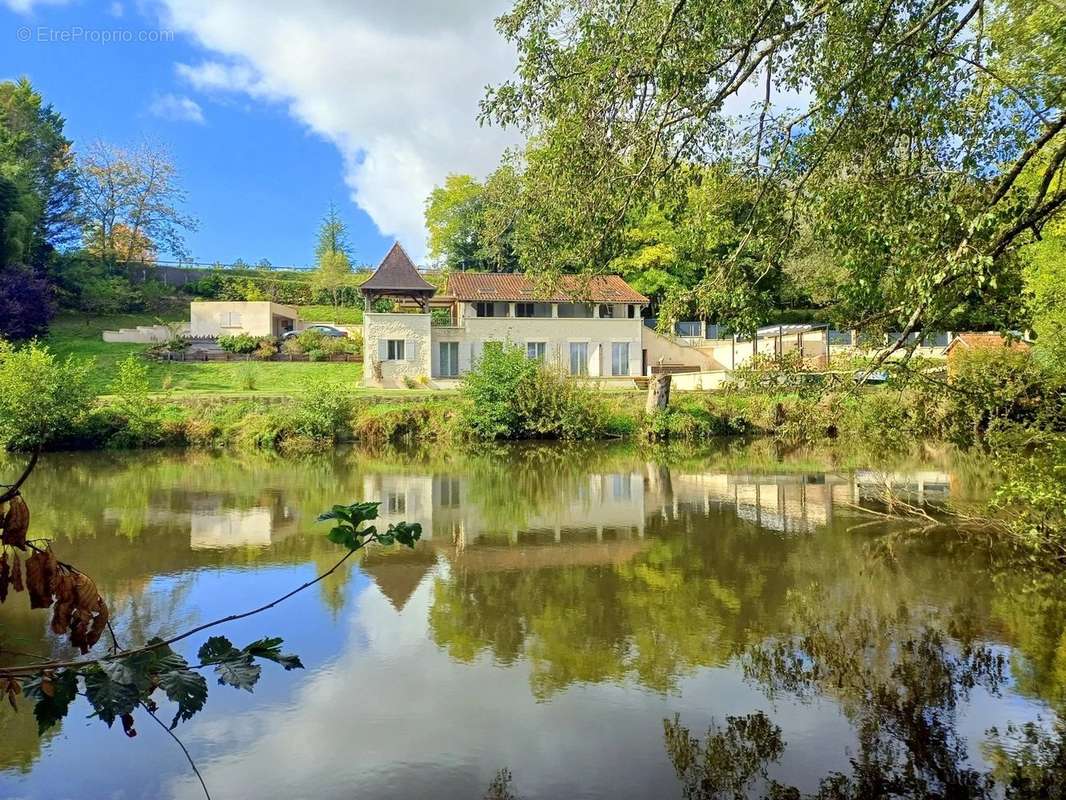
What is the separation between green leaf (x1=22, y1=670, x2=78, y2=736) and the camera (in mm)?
1953

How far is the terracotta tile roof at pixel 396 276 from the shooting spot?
31.8m

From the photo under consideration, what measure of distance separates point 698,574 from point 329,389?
63.7 feet

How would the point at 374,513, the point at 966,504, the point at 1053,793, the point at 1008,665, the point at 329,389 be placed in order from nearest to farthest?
the point at 374,513 → the point at 1053,793 → the point at 1008,665 → the point at 966,504 → the point at 329,389

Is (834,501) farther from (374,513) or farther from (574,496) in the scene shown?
(374,513)

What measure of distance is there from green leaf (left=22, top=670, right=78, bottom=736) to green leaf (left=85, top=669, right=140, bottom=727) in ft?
0.19

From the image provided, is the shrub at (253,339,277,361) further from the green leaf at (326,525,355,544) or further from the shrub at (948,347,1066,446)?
the green leaf at (326,525,355,544)

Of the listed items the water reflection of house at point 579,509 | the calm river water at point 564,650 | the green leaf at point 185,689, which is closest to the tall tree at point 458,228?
the water reflection of house at point 579,509

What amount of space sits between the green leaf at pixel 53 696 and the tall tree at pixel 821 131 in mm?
5164

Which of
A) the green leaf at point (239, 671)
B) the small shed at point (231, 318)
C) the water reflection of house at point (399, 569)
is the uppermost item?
the small shed at point (231, 318)

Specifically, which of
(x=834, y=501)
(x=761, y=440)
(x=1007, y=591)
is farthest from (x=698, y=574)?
(x=761, y=440)

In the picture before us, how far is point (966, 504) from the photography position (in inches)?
485

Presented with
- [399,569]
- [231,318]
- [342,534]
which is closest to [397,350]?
[231,318]

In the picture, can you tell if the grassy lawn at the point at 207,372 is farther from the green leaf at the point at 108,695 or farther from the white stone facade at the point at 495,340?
the green leaf at the point at 108,695

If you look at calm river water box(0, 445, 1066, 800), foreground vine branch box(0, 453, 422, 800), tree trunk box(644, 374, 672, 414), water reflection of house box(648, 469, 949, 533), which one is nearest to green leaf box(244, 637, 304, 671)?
foreground vine branch box(0, 453, 422, 800)
